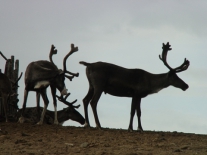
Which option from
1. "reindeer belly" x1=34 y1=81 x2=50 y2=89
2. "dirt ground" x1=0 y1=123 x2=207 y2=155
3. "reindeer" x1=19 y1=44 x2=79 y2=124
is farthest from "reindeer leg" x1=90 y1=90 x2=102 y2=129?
"reindeer belly" x1=34 y1=81 x2=50 y2=89

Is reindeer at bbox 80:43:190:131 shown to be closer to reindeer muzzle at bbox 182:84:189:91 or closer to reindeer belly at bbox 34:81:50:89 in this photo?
reindeer muzzle at bbox 182:84:189:91

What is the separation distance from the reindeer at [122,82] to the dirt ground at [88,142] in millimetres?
1205

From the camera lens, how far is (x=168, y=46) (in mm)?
15039

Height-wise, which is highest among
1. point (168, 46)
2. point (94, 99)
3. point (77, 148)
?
point (168, 46)

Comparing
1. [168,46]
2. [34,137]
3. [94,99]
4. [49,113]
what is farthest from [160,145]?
[49,113]

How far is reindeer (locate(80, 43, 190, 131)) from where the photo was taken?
45.9 feet

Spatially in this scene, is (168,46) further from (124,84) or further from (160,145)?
(160,145)

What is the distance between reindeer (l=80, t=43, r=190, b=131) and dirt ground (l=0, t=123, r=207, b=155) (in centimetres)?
121

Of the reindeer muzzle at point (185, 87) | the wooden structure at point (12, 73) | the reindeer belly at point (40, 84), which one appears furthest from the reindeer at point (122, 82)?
the wooden structure at point (12, 73)

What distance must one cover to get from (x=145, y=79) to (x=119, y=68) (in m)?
0.73

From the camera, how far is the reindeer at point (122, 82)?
13984 mm

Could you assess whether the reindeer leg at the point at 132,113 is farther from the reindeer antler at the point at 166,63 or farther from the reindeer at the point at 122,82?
the reindeer antler at the point at 166,63

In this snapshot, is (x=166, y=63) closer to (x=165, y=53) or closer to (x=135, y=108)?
(x=165, y=53)

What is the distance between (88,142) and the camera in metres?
10.7
